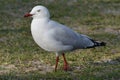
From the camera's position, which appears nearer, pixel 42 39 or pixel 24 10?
pixel 42 39

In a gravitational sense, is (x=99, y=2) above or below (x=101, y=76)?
above

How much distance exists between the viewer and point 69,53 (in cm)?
849

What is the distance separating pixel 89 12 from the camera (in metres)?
12.7

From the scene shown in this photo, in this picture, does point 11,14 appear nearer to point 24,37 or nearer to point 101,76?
point 24,37

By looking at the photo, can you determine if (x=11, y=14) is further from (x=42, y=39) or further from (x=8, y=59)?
(x=42, y=39)

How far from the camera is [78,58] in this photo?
805 cm

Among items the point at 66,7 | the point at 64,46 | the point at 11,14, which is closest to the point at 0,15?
the point at 11,14

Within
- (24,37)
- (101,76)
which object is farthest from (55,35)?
(24,37)

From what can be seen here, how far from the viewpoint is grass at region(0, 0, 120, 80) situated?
702 centimetres

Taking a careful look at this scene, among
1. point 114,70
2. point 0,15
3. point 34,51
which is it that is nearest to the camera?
point 114,70

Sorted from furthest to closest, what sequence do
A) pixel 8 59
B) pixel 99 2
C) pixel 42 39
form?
pixel 99 2, pixel 8 59, pixel 42 39

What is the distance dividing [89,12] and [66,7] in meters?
0.94

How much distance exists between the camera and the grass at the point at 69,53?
7.02 m

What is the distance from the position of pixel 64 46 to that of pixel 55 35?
242 mm
